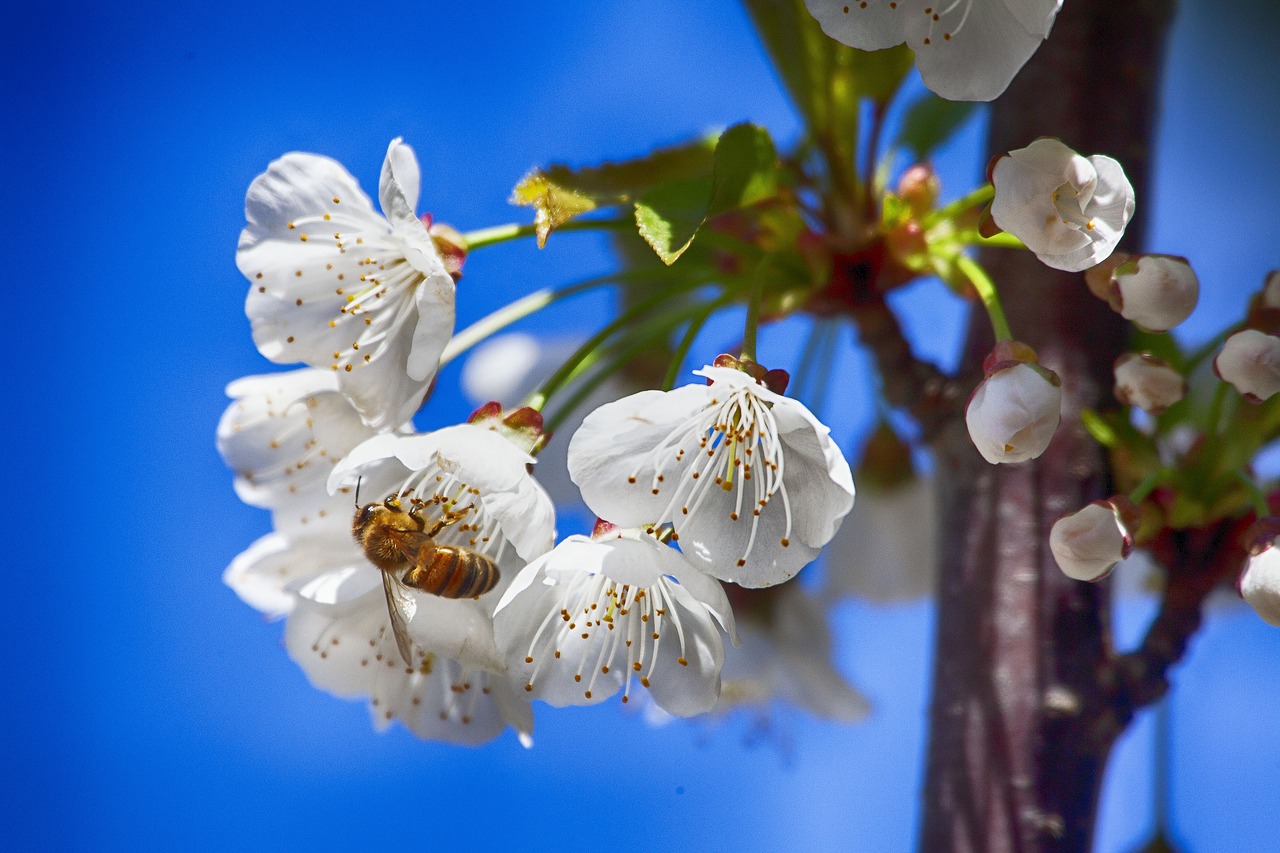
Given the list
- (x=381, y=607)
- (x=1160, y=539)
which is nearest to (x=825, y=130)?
(x=1160, y=539)

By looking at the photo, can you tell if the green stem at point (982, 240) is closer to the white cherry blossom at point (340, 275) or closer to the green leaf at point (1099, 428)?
the green leaf at point (1099, 428)

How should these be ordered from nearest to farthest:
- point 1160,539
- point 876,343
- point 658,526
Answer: point 658,526 → point 1160,539 → point 876,343

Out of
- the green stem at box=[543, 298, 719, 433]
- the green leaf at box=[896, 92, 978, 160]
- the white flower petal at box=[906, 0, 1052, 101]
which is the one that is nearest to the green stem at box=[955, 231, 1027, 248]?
the white flower petal at box=[906, 0, 1052, 101]

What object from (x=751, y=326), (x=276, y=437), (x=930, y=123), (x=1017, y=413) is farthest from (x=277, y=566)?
(x=930, y=123)

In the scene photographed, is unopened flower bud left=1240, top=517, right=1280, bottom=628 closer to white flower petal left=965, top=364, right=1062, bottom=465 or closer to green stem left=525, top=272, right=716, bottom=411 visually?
white flower petal left=965, top=364, right=1062, bottom=465

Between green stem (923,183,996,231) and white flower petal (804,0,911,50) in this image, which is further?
green stem (923,183,996,231)

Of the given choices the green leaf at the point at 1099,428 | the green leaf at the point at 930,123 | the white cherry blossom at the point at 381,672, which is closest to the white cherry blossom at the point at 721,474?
the white cherry blossom at the point at 381,672

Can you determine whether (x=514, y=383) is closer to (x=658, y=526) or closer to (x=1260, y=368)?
(x=658, y=526)
